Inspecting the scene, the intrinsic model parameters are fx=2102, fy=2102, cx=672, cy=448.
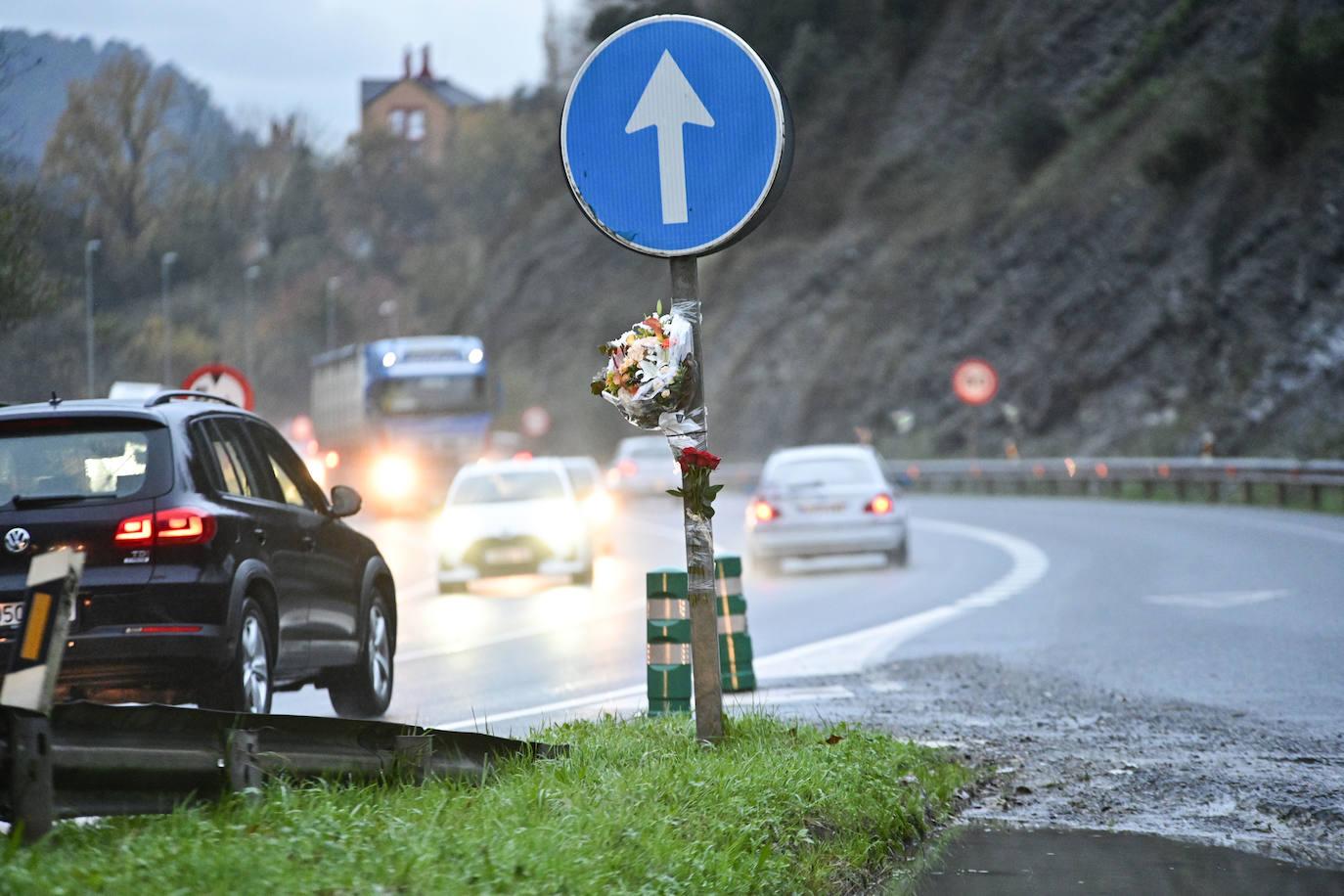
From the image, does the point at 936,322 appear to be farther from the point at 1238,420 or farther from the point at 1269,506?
the point at 1269,506

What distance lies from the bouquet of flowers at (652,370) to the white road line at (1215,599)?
11206 millimetres

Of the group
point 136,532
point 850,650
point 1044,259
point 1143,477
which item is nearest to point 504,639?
point 850,650

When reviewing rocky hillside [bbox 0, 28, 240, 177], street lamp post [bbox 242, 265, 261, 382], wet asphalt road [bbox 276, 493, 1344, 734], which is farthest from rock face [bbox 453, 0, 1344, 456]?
rocky hillside [bbox 0, 28, 240, 177]

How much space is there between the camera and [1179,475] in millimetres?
41406

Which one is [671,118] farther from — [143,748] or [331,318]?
[331,318]

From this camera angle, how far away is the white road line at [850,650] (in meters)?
12.2

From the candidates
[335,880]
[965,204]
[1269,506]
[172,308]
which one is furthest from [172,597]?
[965,204]

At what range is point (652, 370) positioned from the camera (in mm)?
7852

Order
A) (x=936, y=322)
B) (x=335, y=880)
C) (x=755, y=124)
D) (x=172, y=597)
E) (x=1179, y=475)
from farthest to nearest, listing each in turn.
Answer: (x=936, y=322) < (x=1179, y=475) < (x=172, y=597) < (x=755, y=124) < (x=335, y=880)

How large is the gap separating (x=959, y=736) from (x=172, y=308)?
66.5 ft

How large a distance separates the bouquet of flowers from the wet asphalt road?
3.17 metres

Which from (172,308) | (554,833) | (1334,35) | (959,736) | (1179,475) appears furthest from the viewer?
(1334,35)

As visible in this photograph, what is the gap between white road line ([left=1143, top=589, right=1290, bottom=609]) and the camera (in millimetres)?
18328

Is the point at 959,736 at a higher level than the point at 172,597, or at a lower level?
lower
